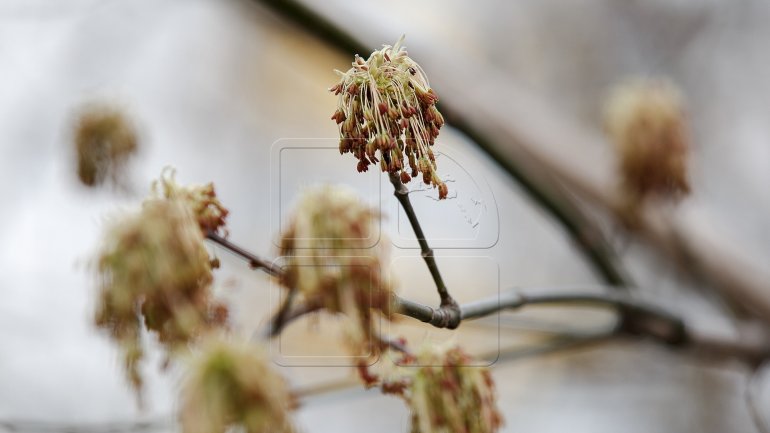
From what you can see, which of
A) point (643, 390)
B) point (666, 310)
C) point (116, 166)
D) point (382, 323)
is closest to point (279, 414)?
point (382, 323)

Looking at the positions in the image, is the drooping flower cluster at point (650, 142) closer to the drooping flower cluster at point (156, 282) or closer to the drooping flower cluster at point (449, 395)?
the drooping flower cluster at point (449, 395)

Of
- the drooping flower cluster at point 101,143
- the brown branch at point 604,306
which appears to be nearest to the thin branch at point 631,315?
the brown branch at point 604,306

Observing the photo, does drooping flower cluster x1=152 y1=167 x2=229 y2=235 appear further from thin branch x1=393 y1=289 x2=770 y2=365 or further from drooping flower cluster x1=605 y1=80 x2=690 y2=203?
drooping flower cluster x1=605 y1=80 x2=690 y2=203

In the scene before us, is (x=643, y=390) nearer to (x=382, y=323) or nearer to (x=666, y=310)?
(x=666, y=310)

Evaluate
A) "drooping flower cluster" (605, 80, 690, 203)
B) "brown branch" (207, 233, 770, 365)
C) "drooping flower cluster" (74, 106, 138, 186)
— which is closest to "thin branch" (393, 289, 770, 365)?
"brown branch" (207, 233, 770, 365)

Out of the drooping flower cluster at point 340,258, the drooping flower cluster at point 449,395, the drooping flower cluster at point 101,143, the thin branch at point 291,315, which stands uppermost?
the drooping flower cluster at point 101,143

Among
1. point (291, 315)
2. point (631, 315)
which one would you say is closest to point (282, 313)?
point (291, 315)
